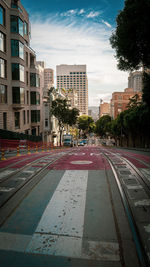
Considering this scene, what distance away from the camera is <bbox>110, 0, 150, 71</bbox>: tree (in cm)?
1195

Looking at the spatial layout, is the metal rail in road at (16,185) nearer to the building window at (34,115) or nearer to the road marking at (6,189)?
the road marking at (6,189)

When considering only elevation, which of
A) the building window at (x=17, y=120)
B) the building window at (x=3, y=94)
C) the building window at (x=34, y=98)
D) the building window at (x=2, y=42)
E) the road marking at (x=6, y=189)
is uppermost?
the building window at (x=2, y=42)

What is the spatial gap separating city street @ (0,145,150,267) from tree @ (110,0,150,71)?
30.5 feet

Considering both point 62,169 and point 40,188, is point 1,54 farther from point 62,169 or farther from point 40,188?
point 40,188

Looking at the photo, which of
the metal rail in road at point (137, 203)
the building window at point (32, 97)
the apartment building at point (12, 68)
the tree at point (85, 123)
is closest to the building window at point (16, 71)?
the apartment building at point (12, 68)

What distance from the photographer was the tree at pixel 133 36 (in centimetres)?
1195

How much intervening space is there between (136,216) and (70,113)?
140 feet

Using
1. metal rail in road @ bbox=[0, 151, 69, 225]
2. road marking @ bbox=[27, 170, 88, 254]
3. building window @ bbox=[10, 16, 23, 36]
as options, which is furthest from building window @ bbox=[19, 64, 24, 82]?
road marking @ bbox=[27, 170, 88, 254]

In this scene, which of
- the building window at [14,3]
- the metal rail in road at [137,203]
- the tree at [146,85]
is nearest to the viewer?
the metal rail in road at [137,203]

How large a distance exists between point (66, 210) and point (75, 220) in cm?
60

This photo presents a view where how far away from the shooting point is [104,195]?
6816 millimetres

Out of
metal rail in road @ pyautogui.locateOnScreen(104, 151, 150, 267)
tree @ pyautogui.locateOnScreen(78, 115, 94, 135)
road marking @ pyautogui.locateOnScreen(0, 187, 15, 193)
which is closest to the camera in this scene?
metal rail in road @ pyautogui.locateOnScreen(104, 151, 150, 267)

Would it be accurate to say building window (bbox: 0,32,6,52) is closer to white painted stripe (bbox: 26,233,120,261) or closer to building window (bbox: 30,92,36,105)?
building window (bbox: 30,92,36,105)

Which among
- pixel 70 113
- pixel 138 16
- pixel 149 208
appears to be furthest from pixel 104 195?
pixel 70 113
